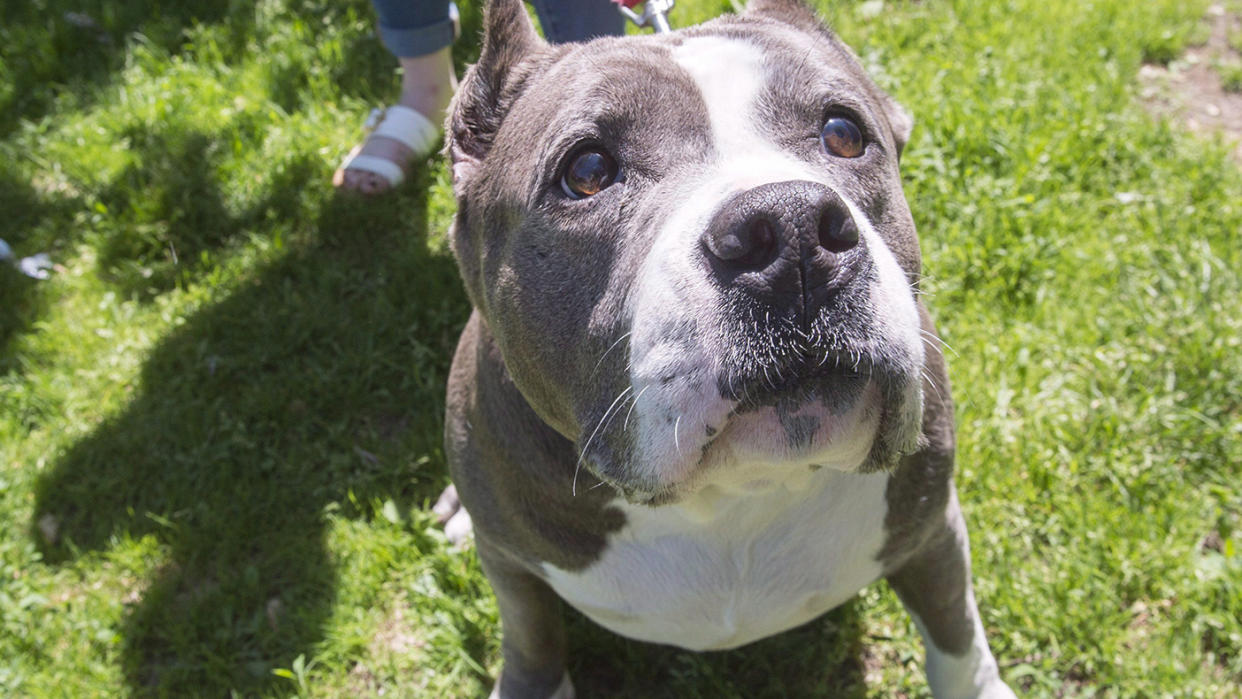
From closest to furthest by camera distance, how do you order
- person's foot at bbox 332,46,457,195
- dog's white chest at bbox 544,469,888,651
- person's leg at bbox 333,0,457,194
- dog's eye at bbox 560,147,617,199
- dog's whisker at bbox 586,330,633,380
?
dog's whisker at bbox 586,330,633,380
dog's eye at bbox 560,147,617,199
dog's white chest at bbox 544,469,888,651
person's leg at bbox 333,0,457,194
person's foot at bbox 332,46,457,195

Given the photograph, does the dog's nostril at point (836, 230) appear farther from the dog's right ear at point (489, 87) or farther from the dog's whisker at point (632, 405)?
the dog's right ear at point (489, 87)

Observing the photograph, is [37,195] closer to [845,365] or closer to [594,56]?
[594,56]

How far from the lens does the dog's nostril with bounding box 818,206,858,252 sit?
180cm

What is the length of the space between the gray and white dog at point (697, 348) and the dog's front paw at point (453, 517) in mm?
700

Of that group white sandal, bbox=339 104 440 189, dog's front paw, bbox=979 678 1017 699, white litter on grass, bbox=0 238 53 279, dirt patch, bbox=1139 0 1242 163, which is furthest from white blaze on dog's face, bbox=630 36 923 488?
white litter on grass, bbox=0 238 53 279

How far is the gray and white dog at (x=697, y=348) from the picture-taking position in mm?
1874

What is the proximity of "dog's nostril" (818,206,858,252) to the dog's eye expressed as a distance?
53 cm

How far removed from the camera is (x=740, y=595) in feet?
8.54

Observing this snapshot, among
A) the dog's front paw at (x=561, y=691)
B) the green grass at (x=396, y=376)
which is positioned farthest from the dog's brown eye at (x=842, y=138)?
the dog's front paw at (x=561, y=691)

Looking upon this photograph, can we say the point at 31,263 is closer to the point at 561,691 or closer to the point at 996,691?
the point at 561,691

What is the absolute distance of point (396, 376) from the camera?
4.37 metres

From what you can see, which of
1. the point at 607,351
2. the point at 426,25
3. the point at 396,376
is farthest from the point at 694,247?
the point at 426,25

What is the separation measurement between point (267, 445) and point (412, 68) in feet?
5.88

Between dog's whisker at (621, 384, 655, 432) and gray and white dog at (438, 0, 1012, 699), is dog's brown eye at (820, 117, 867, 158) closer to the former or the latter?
gray and white dog at (438, 0, 1012, 699)
